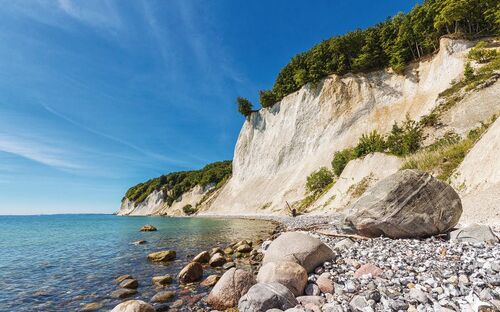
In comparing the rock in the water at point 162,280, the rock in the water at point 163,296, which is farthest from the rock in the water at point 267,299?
the rock in the water at point 162,280

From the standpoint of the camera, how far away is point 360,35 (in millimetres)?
55031

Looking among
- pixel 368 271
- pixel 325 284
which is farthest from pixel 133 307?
pixel 368 271

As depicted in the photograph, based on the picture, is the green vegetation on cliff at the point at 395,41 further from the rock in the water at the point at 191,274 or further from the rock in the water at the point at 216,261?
the rock in the water at the point at 191,274

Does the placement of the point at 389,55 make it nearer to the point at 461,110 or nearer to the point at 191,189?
the point at 461,110

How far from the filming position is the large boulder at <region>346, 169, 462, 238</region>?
10.3m

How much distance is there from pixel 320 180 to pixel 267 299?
37407 mm

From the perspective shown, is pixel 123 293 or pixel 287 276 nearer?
pixel 287 276

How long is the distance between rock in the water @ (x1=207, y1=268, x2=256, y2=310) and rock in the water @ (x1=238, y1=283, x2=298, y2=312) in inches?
37.8

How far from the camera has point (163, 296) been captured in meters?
8.97

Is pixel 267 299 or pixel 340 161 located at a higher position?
pixel 340 161

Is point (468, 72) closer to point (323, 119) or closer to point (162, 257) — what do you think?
point (323, 119)

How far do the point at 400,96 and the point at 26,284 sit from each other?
170 ft

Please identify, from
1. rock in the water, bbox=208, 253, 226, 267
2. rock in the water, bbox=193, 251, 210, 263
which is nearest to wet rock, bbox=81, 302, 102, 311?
rock in the water, bbox=208, 253, 226, 267

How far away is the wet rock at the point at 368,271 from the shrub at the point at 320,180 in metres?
34.4
